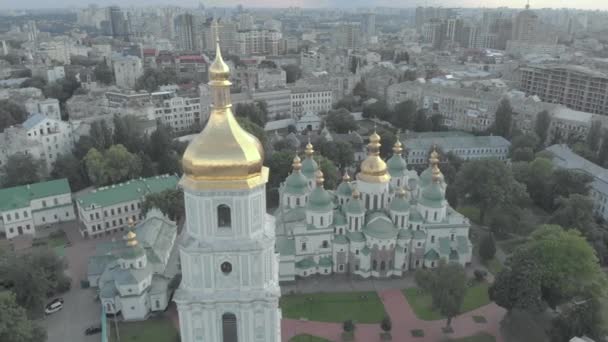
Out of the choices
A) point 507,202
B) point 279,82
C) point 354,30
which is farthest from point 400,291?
point 354,30

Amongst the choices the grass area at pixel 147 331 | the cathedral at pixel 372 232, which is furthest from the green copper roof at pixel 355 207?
the grass area at pixel 147 331

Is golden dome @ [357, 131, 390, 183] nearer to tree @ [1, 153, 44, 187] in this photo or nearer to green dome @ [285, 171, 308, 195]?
green dome @ [285, 171, 308, 195]

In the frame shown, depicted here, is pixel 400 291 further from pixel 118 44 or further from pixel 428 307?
pixel 118 44

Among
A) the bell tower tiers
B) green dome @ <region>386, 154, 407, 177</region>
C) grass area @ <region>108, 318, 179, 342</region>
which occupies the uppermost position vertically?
the bell tower tiers

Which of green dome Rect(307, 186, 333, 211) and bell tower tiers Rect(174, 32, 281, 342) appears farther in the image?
green dome Rect(307, 186, 333, 211)

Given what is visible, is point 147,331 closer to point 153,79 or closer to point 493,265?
point 493,265

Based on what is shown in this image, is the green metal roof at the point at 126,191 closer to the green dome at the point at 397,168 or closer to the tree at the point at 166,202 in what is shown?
the tree at the point at 166,202

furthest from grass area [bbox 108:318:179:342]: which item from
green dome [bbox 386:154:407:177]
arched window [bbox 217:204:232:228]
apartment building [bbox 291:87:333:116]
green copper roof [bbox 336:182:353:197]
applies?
apartment building [bbox 291:87:333:116]
